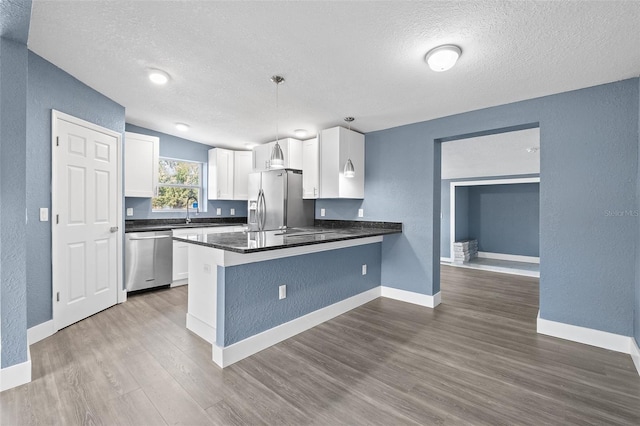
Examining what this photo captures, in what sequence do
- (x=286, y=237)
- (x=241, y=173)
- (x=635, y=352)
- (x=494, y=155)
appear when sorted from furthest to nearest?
(x=241, y=173) → (x=494, y=155) → (x=286, y=237) → (x=635, y=352)

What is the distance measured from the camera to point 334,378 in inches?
83.8

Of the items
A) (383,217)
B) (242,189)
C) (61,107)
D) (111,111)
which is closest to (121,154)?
(111,111)

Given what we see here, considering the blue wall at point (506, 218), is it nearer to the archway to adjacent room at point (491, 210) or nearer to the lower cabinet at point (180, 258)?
the archway to adjacent room at point (491, 210)

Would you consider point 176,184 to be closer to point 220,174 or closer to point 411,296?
point 220,174

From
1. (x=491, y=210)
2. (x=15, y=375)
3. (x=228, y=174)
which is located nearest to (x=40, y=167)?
(x=15, y=375)

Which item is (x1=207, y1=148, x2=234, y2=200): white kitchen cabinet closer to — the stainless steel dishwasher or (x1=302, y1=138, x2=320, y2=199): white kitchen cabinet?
the stainless steel dishwasher

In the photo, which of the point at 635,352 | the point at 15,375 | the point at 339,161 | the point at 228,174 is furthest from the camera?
the point at 228,174

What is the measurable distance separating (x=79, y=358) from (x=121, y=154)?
229cm

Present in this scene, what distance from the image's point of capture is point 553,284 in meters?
2.91

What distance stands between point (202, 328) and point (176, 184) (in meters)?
3.18

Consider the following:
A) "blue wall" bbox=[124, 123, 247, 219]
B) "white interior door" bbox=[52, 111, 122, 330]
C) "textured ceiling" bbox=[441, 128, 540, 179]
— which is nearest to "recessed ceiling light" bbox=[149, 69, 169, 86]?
A: "white interior door" bbox=[52, 111, 122, 330]

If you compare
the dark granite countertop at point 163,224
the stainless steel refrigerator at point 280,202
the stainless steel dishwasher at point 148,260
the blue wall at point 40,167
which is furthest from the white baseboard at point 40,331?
the stainless steel refrigerator at point 280,202

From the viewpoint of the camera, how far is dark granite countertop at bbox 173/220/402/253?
7.43 ft

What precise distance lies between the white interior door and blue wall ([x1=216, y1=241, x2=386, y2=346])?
177cm
